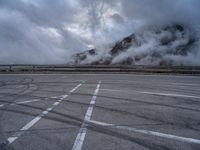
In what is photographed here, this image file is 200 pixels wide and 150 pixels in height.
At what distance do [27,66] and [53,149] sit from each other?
26081mm

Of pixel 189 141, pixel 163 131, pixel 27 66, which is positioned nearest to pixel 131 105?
pixel 163 131

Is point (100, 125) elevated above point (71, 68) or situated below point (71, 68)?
above

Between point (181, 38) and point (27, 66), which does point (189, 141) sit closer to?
point (27, 66)

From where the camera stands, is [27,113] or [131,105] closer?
[27,113]

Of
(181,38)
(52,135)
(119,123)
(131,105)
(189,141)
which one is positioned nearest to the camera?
(189,141)

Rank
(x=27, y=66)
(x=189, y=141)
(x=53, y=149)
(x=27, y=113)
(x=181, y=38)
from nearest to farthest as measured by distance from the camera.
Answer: (x=53, y=149)
(x=189, y=141)
(x=27, y=113)
(x=27, y=66)
(x=181, y=38)

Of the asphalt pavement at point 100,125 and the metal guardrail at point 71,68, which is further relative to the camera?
the metal guardrail at point 71,68

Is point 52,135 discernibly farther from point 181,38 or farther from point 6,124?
point 181,38

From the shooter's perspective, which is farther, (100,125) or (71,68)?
(71,68)

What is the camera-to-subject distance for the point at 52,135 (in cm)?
542

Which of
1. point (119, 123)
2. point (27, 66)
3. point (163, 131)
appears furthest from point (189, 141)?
point (27, 66)

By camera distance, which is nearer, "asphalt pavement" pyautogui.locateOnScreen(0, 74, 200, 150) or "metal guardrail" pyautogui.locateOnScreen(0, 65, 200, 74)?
"asphalt pavement" pyautogui.locateOnScreen(0, 74, 200, 150)

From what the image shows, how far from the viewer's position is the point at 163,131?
18.5 ft

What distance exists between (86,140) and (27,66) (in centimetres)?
2585
